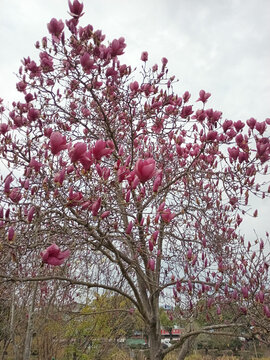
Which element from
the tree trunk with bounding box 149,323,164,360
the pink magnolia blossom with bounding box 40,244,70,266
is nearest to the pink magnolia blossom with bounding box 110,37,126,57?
the pink magnolia blossom with bounding box 40,244,70,266

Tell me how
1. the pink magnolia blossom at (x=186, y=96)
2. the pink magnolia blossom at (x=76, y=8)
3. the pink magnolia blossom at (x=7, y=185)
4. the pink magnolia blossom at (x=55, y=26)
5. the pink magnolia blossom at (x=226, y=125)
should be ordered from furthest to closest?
the pink magnolia blossom at (x=186, y=96)
the pink magnolia blossom at (x=226, y=125)
the pink magnolia blossom at (x=55, y=26)
the pink magnolia blossom at (x=76, y=8)
the pink magnolia blossom at (x=7, y=185)

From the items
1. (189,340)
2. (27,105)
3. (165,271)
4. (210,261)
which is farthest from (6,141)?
(189,340)

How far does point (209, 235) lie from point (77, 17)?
2645 mm

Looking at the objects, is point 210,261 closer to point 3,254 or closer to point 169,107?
point 169,107

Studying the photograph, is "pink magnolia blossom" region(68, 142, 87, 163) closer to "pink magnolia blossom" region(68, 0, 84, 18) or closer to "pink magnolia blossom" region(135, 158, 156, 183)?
"pink magnolia blossom" region(135, 158, 156, 183)

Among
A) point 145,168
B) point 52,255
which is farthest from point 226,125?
point 52,255

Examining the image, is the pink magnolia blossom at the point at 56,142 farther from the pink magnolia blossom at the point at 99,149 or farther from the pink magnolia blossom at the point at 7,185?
the pink magnolia blossom at the point at 7,185

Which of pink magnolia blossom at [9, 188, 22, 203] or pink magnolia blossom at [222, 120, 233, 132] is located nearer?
pink magnolia blossom at [9, 188, 22, 203]

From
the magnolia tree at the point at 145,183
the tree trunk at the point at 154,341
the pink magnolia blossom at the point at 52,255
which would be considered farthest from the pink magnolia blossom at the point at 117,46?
the tree trunk at the point at 154,341

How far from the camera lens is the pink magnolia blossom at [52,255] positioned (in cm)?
150

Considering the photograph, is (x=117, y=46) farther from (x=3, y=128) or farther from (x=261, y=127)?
(x=261, y=127)

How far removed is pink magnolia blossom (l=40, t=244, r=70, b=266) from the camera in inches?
58.9

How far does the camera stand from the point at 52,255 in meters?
1.52

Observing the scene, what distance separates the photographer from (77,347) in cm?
731
